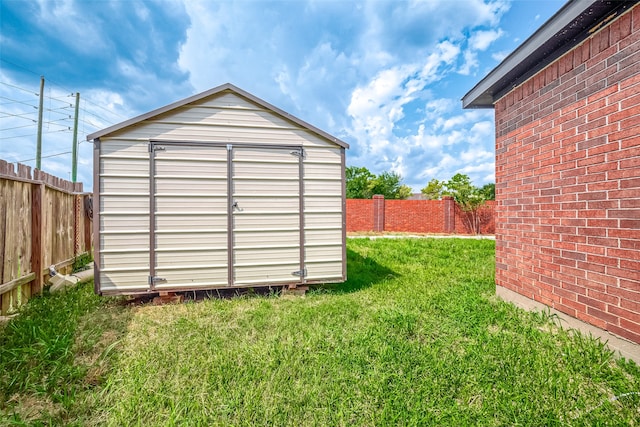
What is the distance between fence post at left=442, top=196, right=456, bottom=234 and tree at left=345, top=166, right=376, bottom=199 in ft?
36.6

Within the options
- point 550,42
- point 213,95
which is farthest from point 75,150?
point 550,42

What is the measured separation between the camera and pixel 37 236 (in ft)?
14.1

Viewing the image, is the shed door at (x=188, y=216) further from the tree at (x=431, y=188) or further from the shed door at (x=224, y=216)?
the tree at (x=431, y=188)

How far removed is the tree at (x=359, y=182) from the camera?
2792 cm

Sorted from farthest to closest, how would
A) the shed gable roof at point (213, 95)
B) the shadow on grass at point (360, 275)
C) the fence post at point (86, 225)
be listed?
the fence post at point (86, 225)
the shadow on grass at point (360, 275)
the shed gable roof at point (213, 95)

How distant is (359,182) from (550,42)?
2618cm

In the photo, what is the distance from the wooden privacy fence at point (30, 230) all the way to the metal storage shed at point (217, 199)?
0.93 metres

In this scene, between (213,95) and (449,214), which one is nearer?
(213,95)

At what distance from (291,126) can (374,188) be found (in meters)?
25.8

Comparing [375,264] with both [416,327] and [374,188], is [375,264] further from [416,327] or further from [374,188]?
[374,188]

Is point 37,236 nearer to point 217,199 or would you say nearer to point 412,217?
point 217,199

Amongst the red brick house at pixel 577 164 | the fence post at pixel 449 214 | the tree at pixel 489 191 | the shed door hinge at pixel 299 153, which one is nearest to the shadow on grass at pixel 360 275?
the red brick house at pixel 577 164

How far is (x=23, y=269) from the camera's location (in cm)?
396

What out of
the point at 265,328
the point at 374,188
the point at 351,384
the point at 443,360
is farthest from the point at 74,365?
the point at 374,188
